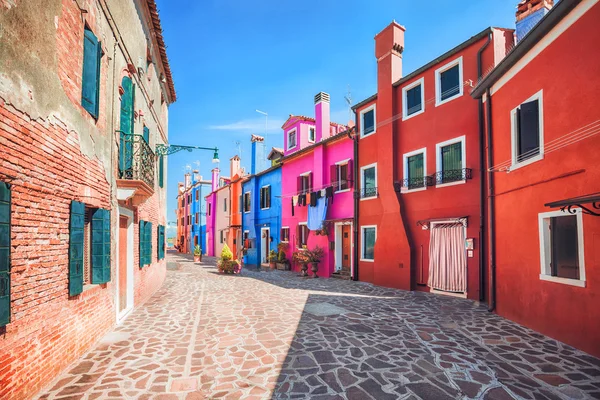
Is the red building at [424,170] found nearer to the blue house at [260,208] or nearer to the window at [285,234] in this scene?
the window at [285,234]

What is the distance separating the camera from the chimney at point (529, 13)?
9508 millimetres

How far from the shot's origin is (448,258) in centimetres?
1141

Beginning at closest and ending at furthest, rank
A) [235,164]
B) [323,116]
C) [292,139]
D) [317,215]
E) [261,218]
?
[317,215] → [323,116] → [292,139] → [261,218] → [235,164]

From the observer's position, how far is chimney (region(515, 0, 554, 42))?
9.51 metres

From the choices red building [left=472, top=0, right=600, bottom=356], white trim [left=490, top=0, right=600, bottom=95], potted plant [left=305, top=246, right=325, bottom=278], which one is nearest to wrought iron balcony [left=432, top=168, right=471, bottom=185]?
red building [left=472, top=0, right=600, bottom=356]

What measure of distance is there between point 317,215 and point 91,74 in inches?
499

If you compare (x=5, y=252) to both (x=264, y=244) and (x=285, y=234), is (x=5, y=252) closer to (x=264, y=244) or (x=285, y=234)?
(x=285, y=234)

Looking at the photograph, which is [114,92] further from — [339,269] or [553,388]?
[339,269]

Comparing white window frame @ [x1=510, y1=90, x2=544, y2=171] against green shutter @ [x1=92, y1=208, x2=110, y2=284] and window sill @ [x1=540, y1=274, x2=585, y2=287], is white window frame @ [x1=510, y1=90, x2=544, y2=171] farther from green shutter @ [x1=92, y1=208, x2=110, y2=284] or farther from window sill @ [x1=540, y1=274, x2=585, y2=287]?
green shutter @ [x1=92, y1=208, x2=110, y2=284]

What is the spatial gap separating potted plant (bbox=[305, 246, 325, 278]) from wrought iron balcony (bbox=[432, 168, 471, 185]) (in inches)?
294

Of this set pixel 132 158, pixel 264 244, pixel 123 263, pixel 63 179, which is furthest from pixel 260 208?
pixel 63 179

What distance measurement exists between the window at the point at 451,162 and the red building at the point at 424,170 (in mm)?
35

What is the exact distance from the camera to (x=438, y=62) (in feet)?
40.1

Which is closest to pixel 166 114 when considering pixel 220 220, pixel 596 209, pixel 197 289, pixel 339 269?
pixel 197 289
